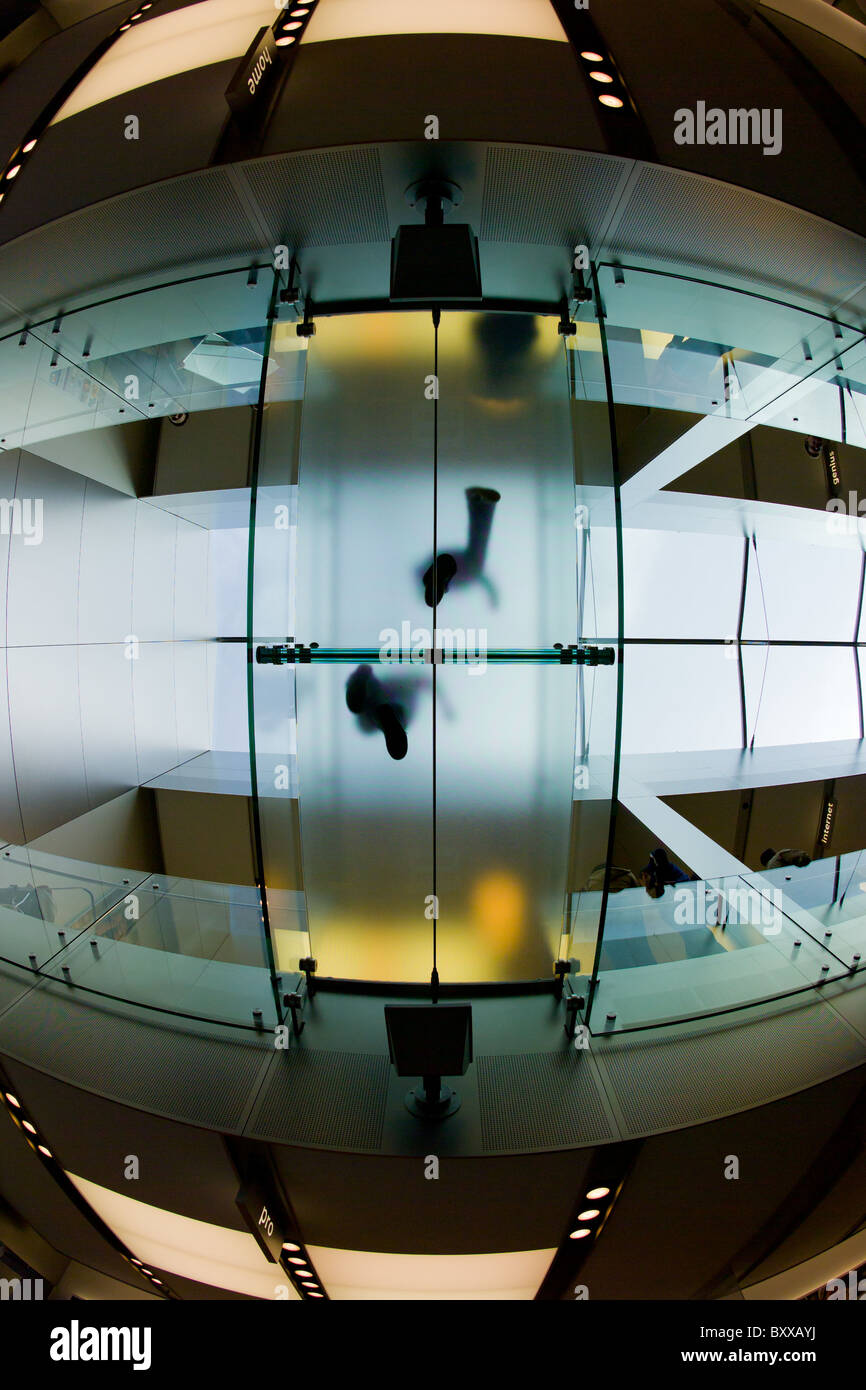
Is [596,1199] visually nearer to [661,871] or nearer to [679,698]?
[661,871]

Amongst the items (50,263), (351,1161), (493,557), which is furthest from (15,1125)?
(50,263)

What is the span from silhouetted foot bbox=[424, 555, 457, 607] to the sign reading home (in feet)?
6.70

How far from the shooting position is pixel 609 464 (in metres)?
2.64

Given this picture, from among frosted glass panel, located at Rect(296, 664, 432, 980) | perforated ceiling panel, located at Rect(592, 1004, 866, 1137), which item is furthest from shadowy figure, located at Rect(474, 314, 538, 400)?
perforated ceiling panel, located at Rect(592, 1004, 866, 1137)

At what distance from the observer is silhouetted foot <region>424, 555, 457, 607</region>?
2934mm

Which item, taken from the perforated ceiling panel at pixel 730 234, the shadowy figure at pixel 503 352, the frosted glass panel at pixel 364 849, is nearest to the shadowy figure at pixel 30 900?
the frosted glass panel at pixel 364 849

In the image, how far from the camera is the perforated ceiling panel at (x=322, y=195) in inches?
91.4

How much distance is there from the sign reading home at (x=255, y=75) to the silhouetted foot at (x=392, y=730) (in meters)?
2.69

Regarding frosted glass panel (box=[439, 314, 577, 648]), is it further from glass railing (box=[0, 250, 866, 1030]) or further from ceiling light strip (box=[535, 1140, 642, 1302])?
ceiling light strip (box=[535, 1140, 642, 1302])

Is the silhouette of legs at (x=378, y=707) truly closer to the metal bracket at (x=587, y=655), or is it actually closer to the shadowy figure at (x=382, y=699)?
the shadowy figure at (x=382, y=699)

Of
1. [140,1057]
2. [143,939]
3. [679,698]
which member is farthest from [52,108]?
[679,698]

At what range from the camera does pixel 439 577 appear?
9.64ft

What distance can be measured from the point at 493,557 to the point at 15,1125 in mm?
3710
